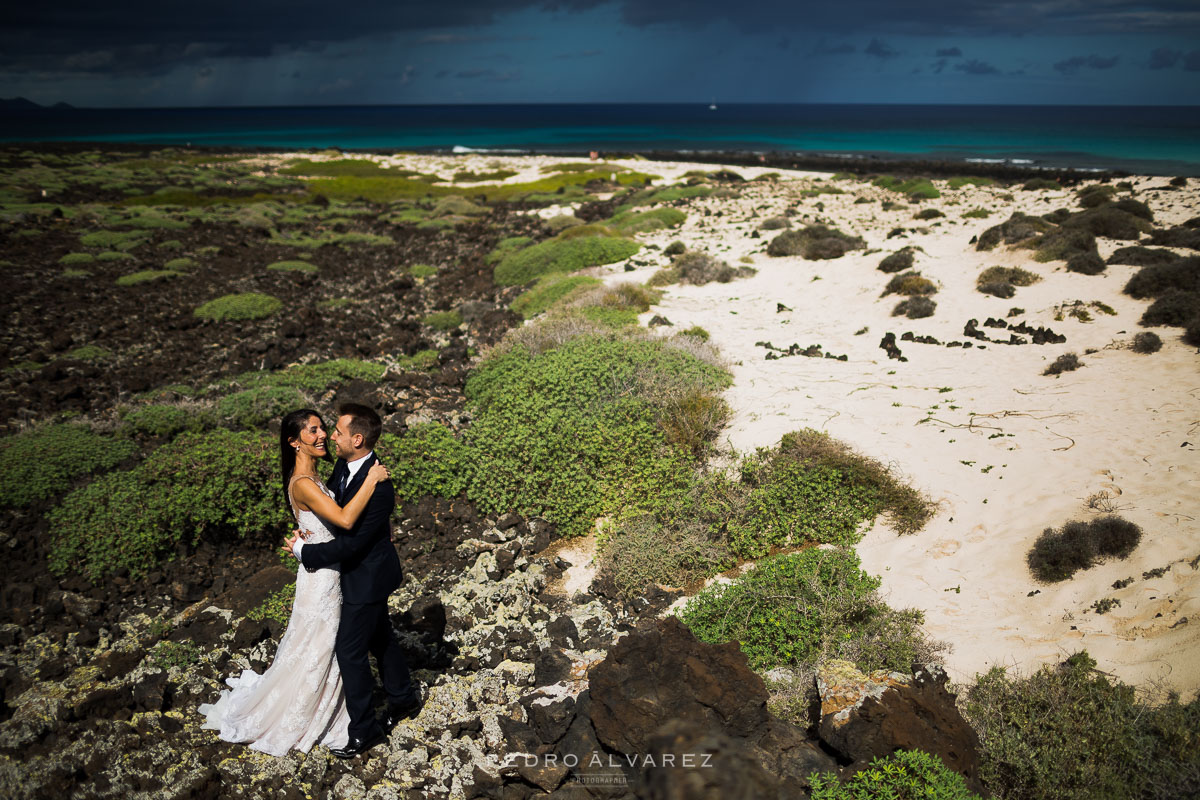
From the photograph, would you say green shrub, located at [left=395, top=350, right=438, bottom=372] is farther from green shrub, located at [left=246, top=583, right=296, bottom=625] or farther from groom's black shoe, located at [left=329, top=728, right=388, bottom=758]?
groom's black shoe, located at [left=329, top=728, right=388, bottom=758]

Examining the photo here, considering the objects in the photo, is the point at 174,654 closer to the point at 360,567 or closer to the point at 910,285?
the point at 360,567

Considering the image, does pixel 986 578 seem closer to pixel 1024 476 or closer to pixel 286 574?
pixel 1024 476

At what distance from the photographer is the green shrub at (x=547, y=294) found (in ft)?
48.7

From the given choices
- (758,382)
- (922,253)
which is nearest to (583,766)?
(758,382)

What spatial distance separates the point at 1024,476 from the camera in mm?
7250

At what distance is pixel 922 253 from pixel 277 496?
16281mm

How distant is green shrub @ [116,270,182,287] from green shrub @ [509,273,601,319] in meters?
10.7

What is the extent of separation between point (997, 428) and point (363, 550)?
311 inches

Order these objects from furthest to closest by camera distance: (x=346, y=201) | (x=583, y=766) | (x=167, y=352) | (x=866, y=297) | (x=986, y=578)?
1. (x=346, y=201)
2. (x=866, y=297)
3. (x=167, y=352)
4. (x=986, y=578)
5. (x=583, y=766)

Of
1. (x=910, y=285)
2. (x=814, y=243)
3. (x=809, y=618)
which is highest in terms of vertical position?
(x=814, y=243)

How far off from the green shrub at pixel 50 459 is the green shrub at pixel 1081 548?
1051cm

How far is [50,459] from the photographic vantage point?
7820 mm

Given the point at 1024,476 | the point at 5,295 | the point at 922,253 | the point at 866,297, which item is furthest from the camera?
the point at 922,253

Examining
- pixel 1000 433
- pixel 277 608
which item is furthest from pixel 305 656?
pixel 1000 433
